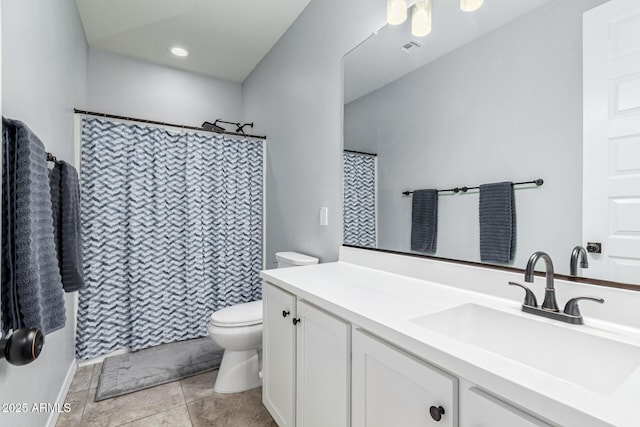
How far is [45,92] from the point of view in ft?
4.83

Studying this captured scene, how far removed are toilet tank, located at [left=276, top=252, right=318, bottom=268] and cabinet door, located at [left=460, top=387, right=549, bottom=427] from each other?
4.60ft

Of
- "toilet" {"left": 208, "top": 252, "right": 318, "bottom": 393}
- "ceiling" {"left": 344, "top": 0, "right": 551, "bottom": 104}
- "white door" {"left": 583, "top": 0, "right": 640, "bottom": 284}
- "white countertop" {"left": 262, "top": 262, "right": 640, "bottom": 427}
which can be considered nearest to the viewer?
"white countertop" {"left": 262, "top": 262, "right": 640, "bottom": 427}

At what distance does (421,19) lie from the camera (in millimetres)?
1461

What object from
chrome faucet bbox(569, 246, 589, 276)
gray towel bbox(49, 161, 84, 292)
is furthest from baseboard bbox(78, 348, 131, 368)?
Answer: chrome faucet bbox(569, 246, 589, 276)

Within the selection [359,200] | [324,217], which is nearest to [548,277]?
[359,200]

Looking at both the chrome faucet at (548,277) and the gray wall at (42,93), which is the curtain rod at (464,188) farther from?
the gray wall at (42,93)

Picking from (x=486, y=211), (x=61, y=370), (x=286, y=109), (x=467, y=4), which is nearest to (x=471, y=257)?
(x=486, y=211)

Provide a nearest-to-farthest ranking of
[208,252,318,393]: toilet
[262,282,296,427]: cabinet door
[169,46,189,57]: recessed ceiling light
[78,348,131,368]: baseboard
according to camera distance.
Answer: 1. [262,282,296,427]: cabinet door
2. [208,252,318,393]: toilet
3. [78,348,131,368]: baseboard
4. [169,46,189,57]: recessed ceiling light

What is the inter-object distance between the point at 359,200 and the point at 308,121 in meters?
0.76

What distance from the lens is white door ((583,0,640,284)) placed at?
0.82 meters

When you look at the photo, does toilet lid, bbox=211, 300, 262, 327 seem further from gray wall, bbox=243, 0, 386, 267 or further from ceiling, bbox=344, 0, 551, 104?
ceiling, bbox=344, 0, 551, 104

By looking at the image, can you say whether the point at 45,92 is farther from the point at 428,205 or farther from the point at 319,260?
the point at 428,205

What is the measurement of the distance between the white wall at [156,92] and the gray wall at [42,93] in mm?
597

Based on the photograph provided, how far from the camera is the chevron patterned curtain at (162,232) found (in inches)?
89.1
